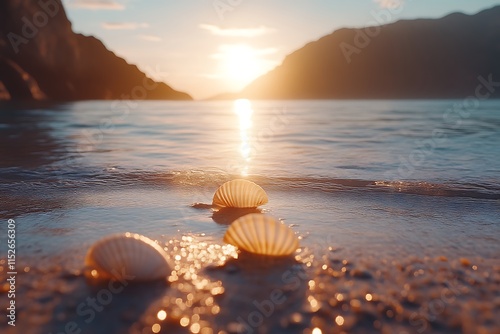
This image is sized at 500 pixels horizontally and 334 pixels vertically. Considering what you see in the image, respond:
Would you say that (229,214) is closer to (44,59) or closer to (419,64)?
(44,59)

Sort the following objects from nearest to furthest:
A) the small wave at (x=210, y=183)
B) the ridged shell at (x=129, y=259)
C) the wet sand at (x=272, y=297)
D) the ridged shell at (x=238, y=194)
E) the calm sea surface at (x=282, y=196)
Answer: the wet sand at (x=272, y=297)
the ridged shell at (x=129, y=259)
the calm sea surface at (x=282, y=196)
the ridged shell at (x=238, y=194)
the small wave at (x=210, y=183)

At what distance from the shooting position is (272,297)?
2.53m

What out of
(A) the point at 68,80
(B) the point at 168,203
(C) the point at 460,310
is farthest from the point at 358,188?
(A) the point at 68,80

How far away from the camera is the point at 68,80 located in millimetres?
→ 114875

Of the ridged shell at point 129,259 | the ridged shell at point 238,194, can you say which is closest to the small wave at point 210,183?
the ridged shell at point 238,194

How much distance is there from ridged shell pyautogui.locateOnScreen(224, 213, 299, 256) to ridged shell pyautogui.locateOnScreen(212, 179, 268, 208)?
1.51m

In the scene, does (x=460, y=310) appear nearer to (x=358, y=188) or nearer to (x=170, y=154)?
(x=358, y=188)

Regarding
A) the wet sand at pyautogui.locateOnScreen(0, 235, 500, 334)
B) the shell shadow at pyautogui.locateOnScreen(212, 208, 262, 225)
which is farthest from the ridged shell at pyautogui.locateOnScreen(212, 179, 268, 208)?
the wet sand at pyautogui.locateOnScreen(0, 235, 500, 334)

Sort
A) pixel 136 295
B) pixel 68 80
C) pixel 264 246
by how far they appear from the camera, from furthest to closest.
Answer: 1. pixel 68 80
2. pixel 264 246
3. pixel 136 295

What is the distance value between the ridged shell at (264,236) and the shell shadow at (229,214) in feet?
3.36

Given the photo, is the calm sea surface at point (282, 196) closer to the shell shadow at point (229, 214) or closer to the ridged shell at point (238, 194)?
the shell shadow at point (229, 214)

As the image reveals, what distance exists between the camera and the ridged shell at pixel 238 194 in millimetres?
4668

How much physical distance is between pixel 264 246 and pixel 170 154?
26.0 feet

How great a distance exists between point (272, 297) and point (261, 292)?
0.29 ft
